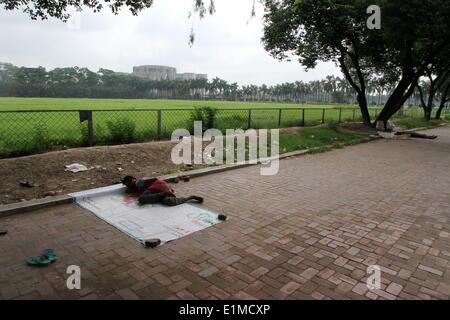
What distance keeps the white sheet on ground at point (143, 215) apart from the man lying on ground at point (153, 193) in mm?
110

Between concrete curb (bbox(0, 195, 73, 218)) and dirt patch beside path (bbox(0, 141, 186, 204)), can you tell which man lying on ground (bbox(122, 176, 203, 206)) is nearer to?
dirt patch beside path (bbox(0, 141, 186, 204))

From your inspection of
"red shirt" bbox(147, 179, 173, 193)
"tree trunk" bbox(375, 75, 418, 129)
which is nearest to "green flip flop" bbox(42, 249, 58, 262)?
"red shirt" bbox(147, 179, 173, 193)

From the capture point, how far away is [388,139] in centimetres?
1516

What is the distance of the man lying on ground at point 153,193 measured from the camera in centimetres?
494

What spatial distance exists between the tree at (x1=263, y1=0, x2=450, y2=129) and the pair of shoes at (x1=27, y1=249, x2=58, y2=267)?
11.3 metres

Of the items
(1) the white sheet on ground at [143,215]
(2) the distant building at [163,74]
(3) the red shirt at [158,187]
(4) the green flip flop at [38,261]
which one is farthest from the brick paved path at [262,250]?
(2) the distant building at [163,74]

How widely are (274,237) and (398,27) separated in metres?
12.0

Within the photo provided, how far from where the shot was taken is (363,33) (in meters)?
15.4

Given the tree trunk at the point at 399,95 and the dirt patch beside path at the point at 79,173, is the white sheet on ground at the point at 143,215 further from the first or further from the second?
the tree trunk at the point at 399,95

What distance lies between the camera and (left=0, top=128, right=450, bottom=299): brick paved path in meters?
2.83

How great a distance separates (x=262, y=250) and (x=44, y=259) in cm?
235

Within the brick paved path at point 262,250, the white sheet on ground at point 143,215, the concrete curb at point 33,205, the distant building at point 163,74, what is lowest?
the brick paved path at point 262,250

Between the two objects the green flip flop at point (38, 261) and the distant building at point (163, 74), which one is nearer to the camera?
the green flip flop at point (38, 261)
